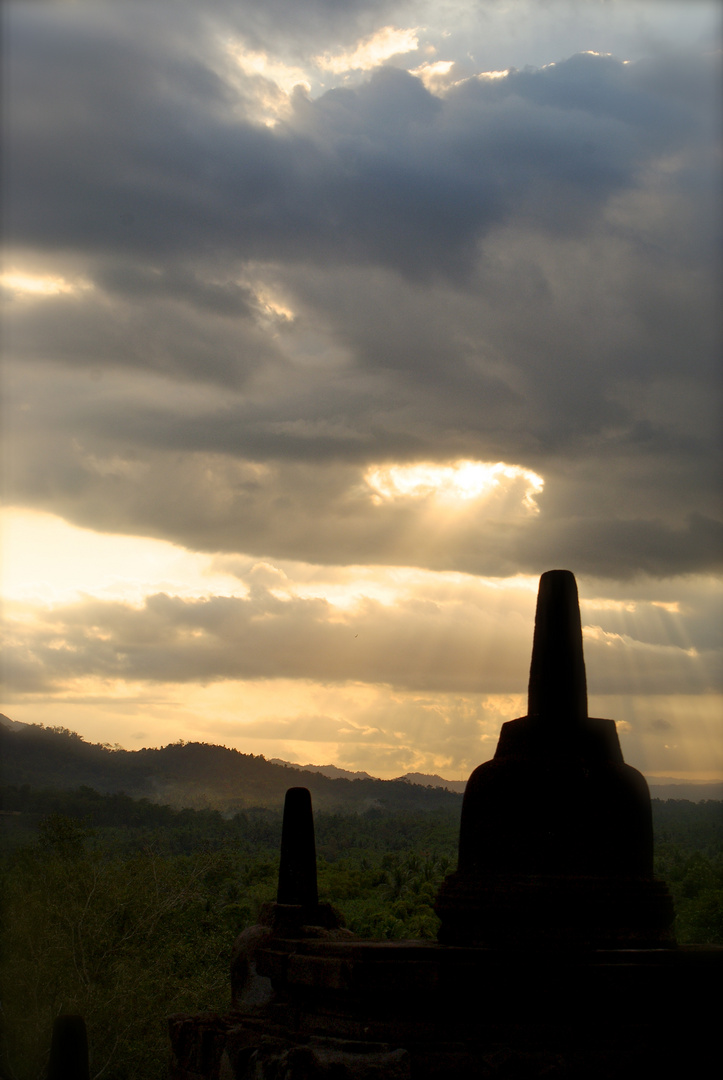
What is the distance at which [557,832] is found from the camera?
30.7 feet

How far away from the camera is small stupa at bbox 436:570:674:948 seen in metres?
8.97

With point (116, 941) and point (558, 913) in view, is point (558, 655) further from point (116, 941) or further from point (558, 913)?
point (116, 941)

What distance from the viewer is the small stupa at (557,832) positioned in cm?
897

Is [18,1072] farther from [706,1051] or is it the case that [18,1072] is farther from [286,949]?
[706,1051]

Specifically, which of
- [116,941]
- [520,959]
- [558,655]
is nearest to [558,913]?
[520,959]

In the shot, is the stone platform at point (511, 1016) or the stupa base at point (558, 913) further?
the stupa base at point (558, 913)

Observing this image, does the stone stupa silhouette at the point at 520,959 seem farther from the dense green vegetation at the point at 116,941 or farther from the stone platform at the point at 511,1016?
the dense green vegetation at the point at 116,941

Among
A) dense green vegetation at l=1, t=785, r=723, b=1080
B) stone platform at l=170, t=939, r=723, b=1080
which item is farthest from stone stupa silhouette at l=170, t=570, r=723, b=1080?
dense green vegetation at l=1, t=785, r=723, b=1080

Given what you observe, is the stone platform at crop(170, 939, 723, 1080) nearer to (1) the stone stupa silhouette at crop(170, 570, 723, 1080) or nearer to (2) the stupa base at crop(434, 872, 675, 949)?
(1) the stone stupa silhouette at crop(170, 570, 723, 1080)

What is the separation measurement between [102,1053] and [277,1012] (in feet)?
80.2

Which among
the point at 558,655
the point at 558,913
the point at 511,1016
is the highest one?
the point at 558,655

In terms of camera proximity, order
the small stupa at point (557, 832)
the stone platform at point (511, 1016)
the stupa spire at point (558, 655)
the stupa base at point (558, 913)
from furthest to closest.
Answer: the stupa spire at point (558, 655), the small stupa at point (557, 832), the stupa base at point (558, 913), the stone platform at point (511, 1016)

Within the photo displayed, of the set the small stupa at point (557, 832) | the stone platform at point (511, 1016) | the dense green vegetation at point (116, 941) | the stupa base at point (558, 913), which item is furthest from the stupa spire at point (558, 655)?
the dense green vegetation at point (116, 941)

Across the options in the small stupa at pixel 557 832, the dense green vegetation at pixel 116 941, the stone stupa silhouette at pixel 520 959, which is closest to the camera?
the stone stupa silhouette at pixel 520 959
